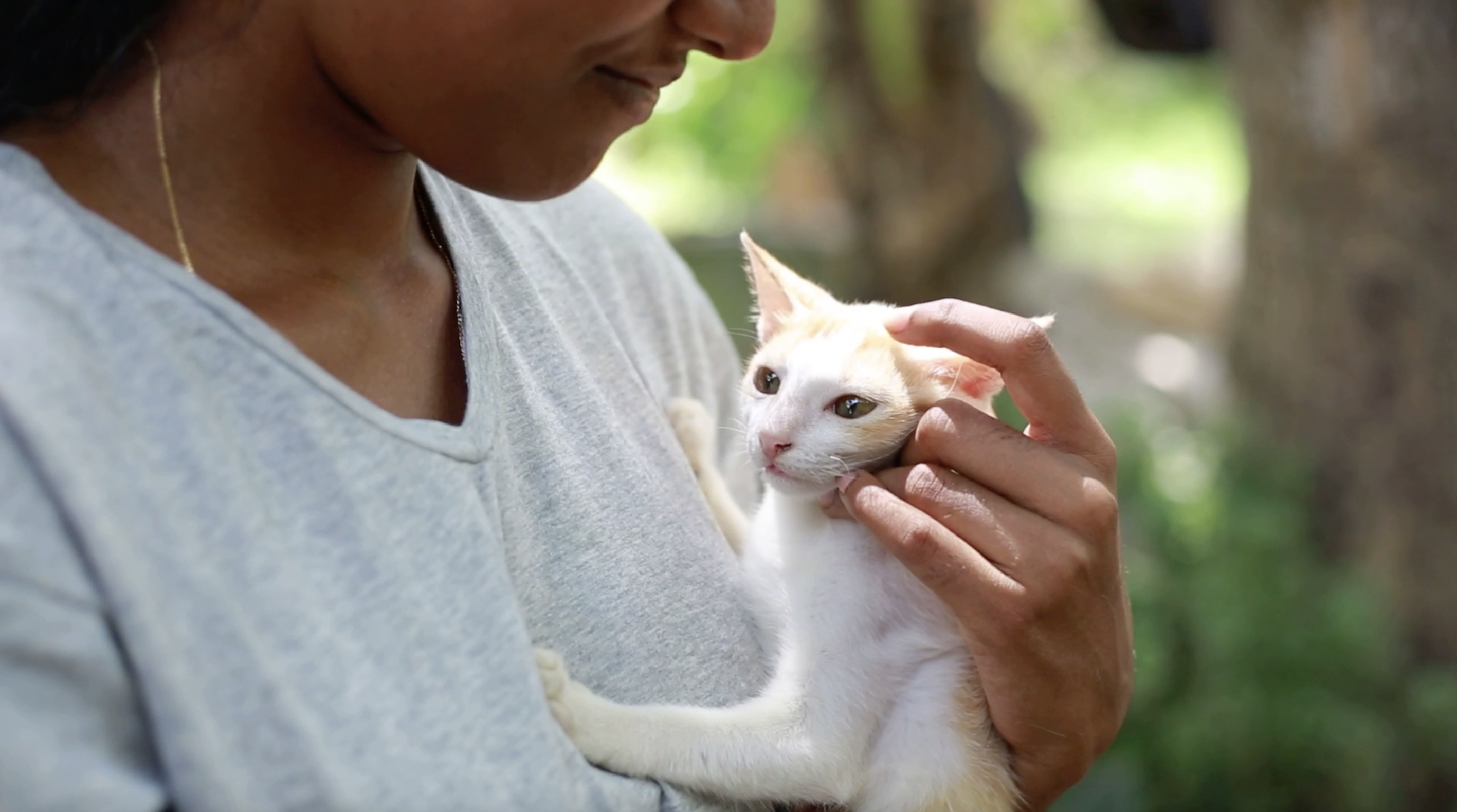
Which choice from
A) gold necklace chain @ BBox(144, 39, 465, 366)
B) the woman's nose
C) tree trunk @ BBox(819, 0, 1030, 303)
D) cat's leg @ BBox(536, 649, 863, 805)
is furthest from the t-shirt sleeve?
tree trunk @ BBox(819, 0, 1030, 303)

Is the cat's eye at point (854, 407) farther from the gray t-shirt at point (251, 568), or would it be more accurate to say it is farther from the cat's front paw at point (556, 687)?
the cat's front paw at point (556, 687)

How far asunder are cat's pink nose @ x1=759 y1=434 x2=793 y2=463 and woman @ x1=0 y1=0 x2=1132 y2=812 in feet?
0.46

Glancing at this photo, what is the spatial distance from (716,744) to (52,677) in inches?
21.3

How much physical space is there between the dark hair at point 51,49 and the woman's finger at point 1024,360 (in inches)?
26.4

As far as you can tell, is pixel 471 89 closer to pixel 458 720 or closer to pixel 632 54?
pixel 632 54

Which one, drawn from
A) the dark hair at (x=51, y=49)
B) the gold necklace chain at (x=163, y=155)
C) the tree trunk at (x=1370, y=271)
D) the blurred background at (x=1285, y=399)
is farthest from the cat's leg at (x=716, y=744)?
the tree trunk at (x=1370, y=271)

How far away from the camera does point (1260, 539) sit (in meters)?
3.43

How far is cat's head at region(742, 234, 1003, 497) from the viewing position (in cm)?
134

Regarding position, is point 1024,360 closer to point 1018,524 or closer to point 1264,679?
point 1018,524

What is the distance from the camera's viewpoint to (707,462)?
54.9 inches

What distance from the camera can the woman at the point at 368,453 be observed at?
0.75 m

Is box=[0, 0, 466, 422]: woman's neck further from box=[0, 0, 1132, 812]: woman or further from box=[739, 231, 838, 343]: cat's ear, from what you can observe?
box=[739, 231, 838, 343]: cat's ear

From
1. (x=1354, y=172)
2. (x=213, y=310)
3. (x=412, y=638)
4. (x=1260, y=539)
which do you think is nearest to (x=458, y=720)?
(x=412, y=638)

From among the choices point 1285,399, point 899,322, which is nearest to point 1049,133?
point 1285,399
